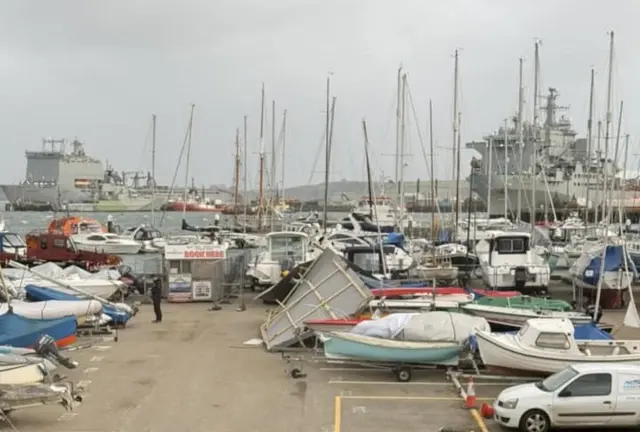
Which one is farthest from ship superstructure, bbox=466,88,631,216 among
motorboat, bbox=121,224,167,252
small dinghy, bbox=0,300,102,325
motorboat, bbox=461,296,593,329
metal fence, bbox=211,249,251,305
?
small dinghy, bbox=0,300,102,325

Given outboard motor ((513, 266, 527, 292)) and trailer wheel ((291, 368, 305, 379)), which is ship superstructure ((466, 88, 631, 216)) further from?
trailer wheel ((291, 368, 305, 379))

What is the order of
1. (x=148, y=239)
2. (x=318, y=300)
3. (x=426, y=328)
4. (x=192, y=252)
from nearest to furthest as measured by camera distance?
(x=426, y=328)
(x=318, y=300)
(x=192, y=252)
(x=148, y=239)

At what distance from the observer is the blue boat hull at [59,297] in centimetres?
2436

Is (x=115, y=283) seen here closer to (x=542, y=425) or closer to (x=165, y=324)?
(x=165, y=324)

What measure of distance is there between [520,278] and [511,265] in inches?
44.3

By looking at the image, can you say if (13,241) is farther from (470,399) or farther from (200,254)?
(470,399)

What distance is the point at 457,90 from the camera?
152 feet

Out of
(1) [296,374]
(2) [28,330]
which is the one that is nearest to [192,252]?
(2) [28,330]

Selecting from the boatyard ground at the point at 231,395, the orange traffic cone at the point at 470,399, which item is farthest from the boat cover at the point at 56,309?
the orange traffic cone at the point at 470,399

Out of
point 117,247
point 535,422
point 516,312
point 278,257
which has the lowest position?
point 117,247

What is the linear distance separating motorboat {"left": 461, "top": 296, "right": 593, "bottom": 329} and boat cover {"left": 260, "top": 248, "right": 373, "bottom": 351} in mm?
3427

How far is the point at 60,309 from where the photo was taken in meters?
22.5

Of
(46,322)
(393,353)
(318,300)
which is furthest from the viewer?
(318,300)

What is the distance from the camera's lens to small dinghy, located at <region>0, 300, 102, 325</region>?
22.3m
